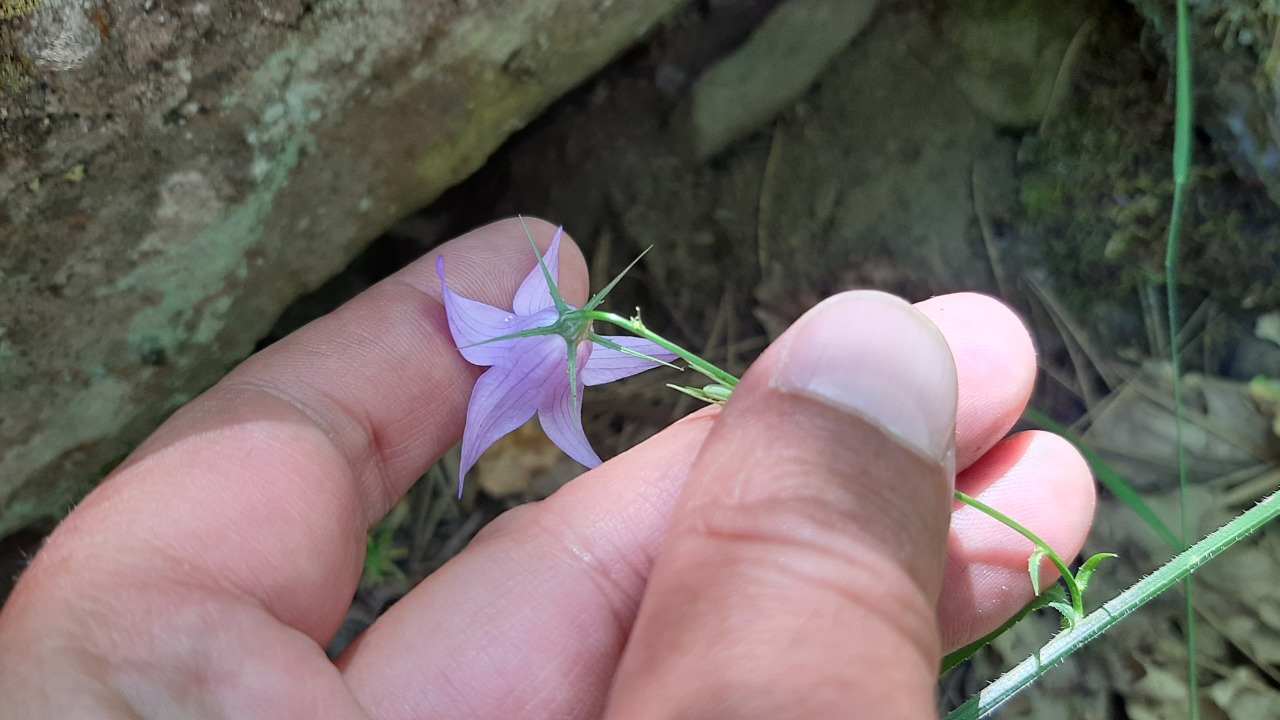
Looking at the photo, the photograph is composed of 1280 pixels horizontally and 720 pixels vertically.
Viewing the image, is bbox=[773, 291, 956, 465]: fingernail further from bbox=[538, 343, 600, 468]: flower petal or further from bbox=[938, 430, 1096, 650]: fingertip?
bbox=[938, 430, 1096, 650]: fingertip

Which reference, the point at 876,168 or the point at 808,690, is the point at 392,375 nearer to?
the point at 808,690

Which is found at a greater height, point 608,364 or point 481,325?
point 481,325

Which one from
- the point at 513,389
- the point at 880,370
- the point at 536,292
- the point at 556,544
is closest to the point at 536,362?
the point at 513,389

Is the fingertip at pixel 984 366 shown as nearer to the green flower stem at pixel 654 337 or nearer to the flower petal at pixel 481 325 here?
the green flower stem at pixel 654 337

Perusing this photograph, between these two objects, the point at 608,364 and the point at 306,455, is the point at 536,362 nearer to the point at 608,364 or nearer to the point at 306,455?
the point at 608,364

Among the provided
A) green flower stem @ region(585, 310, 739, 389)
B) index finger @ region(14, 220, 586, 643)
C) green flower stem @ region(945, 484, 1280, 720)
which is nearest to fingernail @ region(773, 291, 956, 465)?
green flower stem @ region(585, 310, 739, 389)

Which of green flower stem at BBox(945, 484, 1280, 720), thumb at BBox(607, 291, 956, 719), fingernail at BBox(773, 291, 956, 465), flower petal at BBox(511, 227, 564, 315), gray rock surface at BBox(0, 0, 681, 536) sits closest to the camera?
thumb at BBox(607, 291, 956, 719)

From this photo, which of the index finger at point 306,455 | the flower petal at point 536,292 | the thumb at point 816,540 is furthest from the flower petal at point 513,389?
the thumb at point 816,540
